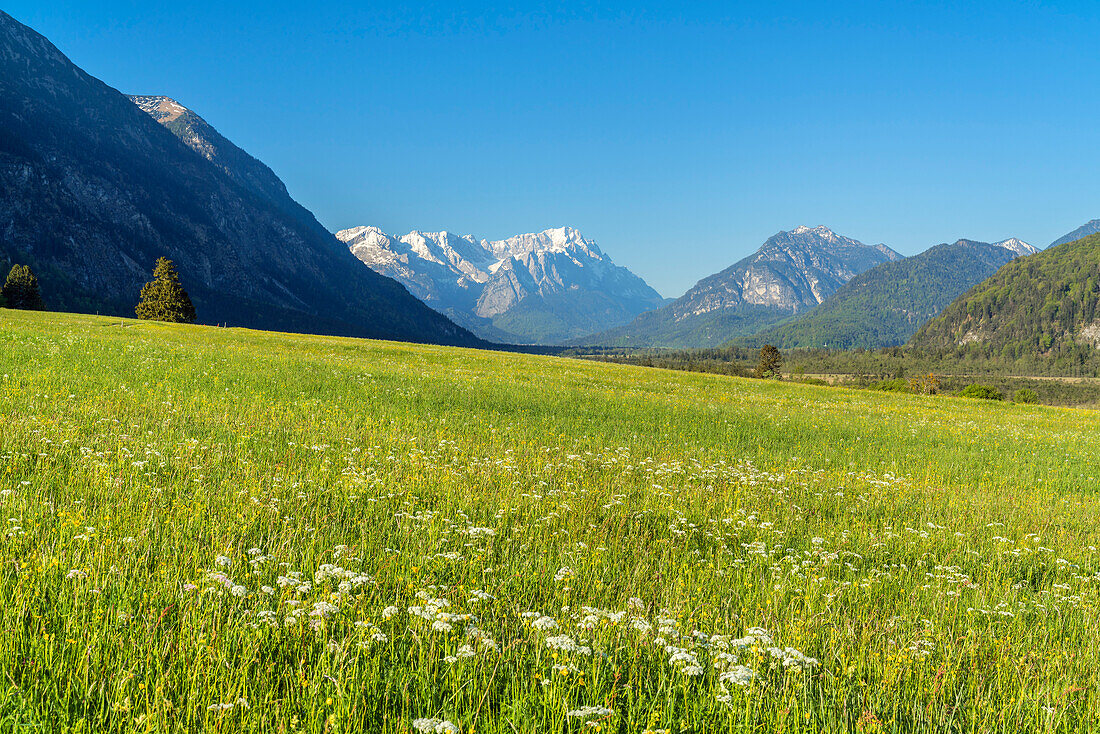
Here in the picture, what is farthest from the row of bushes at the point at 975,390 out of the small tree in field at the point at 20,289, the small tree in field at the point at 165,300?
the small tree in field at the point at 20,289

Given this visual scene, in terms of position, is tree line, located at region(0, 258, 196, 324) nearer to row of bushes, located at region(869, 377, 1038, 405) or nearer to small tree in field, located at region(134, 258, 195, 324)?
small tree in field, located at region(134, 258, 195, 324)

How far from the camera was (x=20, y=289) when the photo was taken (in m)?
102

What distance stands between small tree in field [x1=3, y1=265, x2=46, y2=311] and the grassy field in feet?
406

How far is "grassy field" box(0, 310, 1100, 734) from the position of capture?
138 inches

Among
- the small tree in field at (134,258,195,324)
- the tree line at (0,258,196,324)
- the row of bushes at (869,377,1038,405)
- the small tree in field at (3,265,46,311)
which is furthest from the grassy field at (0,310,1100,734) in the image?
the small tree in field at (3,265,46,311)

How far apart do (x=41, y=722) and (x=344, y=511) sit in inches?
171


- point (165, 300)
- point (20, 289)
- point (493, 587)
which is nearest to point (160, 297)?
point (165, 300)

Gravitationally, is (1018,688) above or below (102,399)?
below

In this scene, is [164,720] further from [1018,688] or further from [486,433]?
[486,433]

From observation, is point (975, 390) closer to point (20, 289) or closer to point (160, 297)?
point (160, 297)

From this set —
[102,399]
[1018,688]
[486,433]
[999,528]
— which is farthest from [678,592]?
[102,399]

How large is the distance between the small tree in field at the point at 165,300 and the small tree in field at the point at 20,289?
25.7m

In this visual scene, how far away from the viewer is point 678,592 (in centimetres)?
551

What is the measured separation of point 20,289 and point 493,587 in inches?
5443
